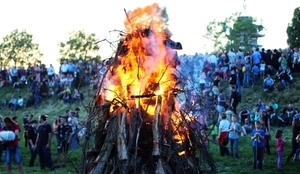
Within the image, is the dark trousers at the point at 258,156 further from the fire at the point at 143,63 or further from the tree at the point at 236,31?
the tree at the point at 236,31

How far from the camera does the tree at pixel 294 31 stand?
55812 mm

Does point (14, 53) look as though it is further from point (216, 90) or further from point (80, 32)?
point (216, 90)

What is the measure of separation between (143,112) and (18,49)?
57.7 metres

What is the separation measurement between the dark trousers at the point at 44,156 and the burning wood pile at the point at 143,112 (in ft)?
25.3

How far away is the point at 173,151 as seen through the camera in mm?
9086

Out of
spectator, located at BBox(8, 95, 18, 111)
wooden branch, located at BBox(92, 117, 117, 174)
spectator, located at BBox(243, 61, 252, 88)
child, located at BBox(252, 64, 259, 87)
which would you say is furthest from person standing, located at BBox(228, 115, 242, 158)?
spectator, located at BBox(8, 95, 18, 111)

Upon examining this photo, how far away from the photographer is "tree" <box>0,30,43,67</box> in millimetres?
63688


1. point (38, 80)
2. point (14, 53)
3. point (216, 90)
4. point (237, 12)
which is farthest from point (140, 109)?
point (237, 12)

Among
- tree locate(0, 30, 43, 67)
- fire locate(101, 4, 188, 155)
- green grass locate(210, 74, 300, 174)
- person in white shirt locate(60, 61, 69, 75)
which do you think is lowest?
green grass locate(210, 74, 300, 174)

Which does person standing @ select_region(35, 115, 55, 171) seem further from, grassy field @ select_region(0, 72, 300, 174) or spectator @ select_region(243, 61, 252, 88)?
spectator @ select_region(243, 61, 252, 88)

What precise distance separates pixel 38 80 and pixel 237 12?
132ft

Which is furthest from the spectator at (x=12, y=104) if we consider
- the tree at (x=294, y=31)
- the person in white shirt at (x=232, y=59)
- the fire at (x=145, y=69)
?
the tree at (x=294, y=31)

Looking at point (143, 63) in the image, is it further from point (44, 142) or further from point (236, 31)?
point (236, 31)

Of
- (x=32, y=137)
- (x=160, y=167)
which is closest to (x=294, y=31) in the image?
(x=32, y=137)
